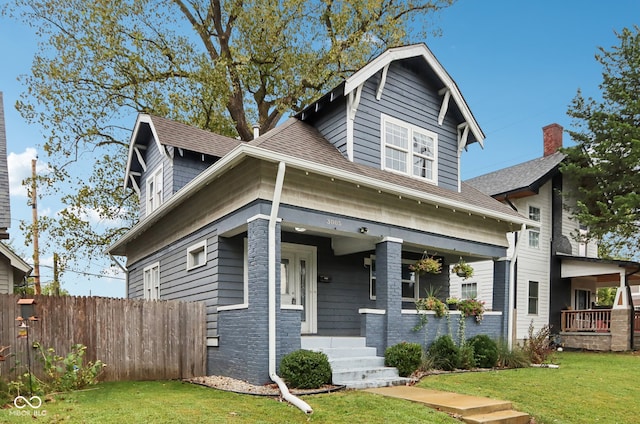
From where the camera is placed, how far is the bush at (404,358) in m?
9.42

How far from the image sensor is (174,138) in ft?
43.3

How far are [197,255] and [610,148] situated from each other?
17.4 meters

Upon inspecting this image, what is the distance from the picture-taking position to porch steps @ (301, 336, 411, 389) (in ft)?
27.7

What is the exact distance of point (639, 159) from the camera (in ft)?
61.4

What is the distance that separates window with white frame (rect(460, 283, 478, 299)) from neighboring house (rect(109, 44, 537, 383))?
6.05 m

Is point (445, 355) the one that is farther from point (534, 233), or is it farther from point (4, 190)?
point (4, 190)

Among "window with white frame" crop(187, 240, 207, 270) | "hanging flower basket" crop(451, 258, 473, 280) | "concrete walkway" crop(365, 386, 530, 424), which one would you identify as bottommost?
"concrete walkway" crop(365, 386, 530, 424)

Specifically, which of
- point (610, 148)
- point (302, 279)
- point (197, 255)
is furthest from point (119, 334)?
point (610, 148)

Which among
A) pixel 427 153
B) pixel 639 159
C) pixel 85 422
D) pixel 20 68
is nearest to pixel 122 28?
pixel 20 68

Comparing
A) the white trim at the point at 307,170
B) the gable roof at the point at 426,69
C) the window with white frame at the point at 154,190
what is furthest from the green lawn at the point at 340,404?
the window with white frame at the point at 154,190

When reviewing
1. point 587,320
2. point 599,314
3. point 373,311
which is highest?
point 373,311

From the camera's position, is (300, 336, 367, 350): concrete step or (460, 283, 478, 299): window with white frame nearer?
(300, 336, 367, 350): concrete step

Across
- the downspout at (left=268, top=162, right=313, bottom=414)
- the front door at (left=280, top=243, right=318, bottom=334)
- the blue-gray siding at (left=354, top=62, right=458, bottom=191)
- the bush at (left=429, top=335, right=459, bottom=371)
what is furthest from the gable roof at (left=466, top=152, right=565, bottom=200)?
the downspout at (left=268, top=162, right=313, bottom=414)

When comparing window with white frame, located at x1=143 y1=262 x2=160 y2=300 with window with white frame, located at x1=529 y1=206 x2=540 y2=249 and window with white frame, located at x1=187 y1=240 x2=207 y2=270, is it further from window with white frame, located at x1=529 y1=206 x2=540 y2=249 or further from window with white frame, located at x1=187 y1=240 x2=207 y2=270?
window with white frame, located at x1=529 y1=206 x2=540 y2=249
